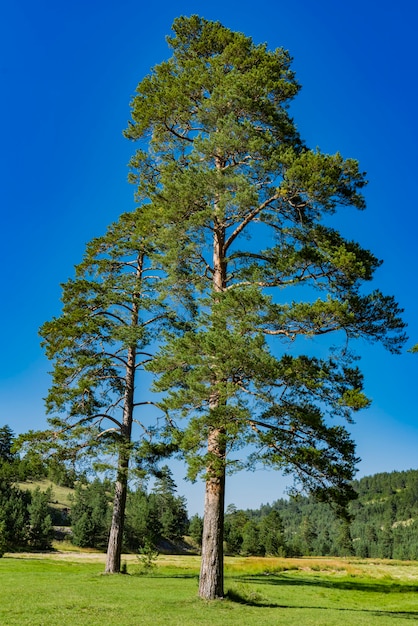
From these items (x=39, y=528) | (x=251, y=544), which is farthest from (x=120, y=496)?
(x=251, y=544)

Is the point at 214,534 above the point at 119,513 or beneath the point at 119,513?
beneath

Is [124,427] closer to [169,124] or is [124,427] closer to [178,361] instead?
[178,361]

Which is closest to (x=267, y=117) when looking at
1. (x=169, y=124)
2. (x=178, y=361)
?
(x=169, y=124)

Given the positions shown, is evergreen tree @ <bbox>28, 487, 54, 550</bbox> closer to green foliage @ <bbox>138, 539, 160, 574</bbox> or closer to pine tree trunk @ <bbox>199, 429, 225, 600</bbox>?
green foliage @ <bbox>138, 539, 160, 574</bbox>

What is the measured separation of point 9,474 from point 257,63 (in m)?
17.9

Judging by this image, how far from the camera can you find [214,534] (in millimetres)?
12344

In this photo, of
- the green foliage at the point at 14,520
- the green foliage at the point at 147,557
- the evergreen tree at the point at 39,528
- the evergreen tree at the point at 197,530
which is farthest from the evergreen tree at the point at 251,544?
the green foliage at the point at 147,557

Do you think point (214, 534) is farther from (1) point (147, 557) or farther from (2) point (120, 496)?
(1) point (147, 557)

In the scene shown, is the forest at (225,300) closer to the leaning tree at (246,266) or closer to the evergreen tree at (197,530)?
the leaning tree at (246,266)

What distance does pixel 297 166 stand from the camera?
12.8 metres

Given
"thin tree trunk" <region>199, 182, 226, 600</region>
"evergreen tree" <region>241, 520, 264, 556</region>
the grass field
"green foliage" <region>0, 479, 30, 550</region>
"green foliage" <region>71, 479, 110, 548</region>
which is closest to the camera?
the grass field

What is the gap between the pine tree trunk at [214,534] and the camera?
1210 cm

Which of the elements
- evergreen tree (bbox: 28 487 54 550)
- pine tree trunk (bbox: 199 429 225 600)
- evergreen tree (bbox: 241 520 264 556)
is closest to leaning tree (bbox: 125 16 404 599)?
pine tree trunk (bbox: 199 429 225 600)

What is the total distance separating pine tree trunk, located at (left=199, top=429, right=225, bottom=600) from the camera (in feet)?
39.7
